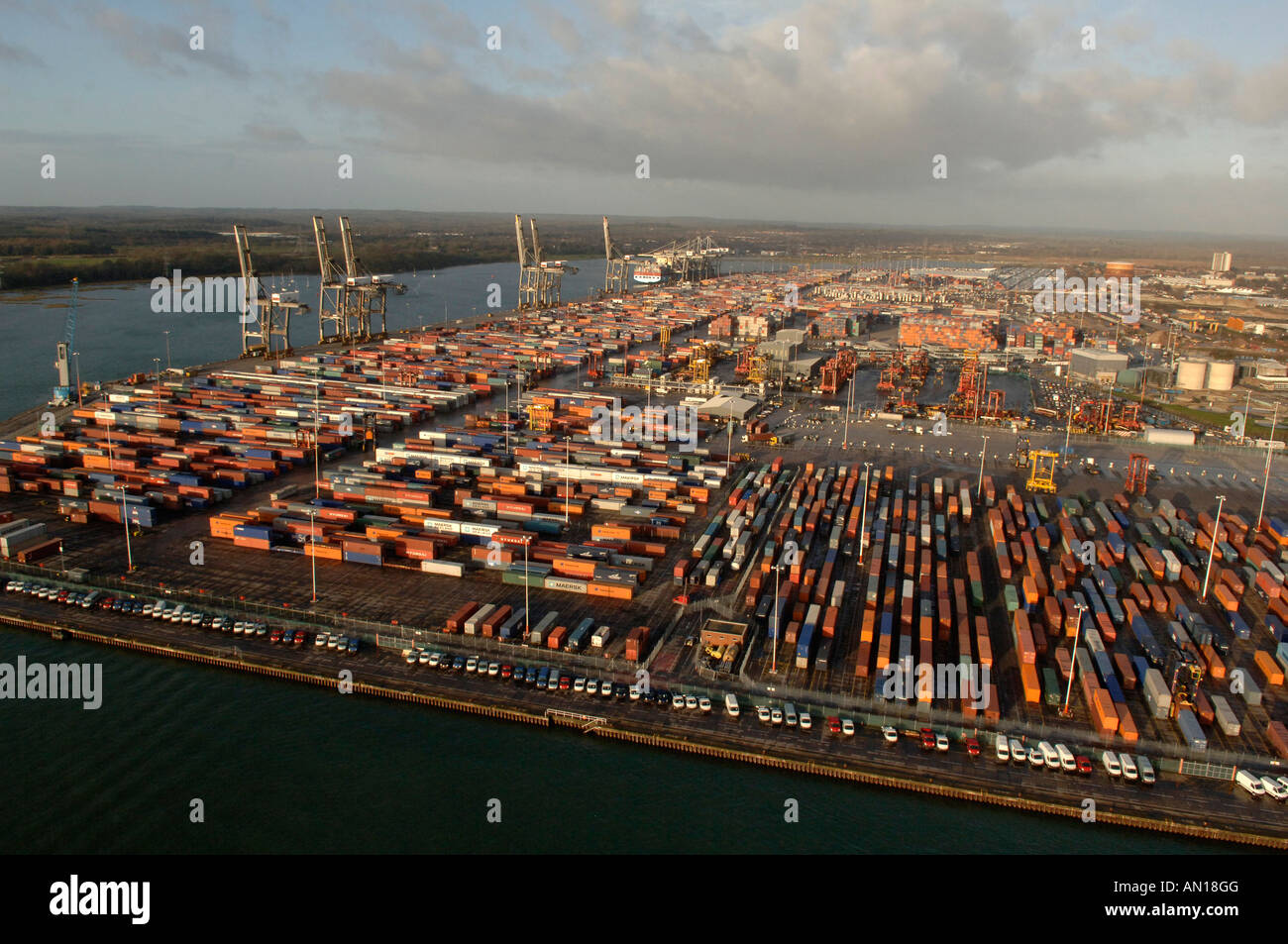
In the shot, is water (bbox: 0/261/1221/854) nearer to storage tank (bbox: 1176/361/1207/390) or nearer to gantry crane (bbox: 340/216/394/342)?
storage tank (bbox: 1176/361/1207/390)

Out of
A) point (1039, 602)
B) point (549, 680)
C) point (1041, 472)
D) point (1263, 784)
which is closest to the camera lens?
point (1263, 784)

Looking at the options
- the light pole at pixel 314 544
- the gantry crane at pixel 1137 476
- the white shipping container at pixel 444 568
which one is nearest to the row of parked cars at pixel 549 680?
the light pole at pixel 314 544

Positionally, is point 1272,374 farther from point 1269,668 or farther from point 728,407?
point 1269,668

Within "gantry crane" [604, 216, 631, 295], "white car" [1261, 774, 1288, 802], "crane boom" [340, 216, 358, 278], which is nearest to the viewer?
"white car" [1261, 774, 1288, 802]

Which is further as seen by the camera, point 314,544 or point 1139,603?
point 314,544

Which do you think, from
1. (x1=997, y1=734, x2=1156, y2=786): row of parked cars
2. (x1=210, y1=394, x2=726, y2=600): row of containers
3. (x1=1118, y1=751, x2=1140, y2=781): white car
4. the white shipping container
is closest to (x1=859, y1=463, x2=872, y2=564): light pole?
(x1=210, y1=394, x2=726, y2=600): row of containers

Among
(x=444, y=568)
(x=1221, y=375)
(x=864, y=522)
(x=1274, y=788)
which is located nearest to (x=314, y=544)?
(x=444, y=568)
